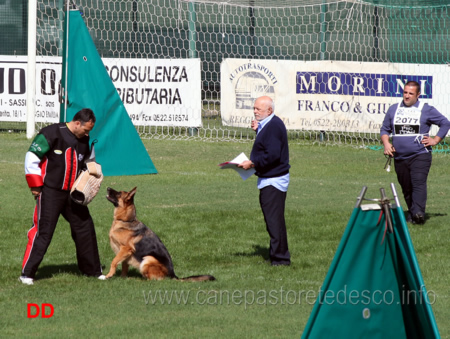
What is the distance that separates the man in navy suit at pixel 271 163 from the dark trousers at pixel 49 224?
1.76 meters

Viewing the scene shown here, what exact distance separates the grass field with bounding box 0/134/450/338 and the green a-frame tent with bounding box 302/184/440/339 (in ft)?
4.67

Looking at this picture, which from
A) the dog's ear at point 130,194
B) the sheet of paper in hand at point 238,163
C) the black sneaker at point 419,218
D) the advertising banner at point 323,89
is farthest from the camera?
the advertising banner at point 323,89

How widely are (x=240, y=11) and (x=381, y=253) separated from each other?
2039 centimetres

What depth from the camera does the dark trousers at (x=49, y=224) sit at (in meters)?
8.15

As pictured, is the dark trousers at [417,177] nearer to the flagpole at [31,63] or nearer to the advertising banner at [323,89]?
the advertising banner at [323,89]

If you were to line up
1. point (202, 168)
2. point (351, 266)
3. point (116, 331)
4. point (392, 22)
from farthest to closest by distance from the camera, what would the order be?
point (392, 22)
point (202, 168)
point (116, 331)
point (351, 266)

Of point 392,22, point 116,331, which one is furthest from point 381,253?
point 392,22

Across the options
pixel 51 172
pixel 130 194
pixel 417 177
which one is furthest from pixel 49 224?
pixel 417 177

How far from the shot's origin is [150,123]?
21.7 meters

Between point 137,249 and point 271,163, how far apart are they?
5.62 ft

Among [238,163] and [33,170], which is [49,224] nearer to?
[33,170]

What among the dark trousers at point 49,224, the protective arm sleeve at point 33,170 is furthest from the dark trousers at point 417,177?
the protective arm sleeve at point 33,170

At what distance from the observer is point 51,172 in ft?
26.6

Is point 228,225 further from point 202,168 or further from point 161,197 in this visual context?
point 202,168
